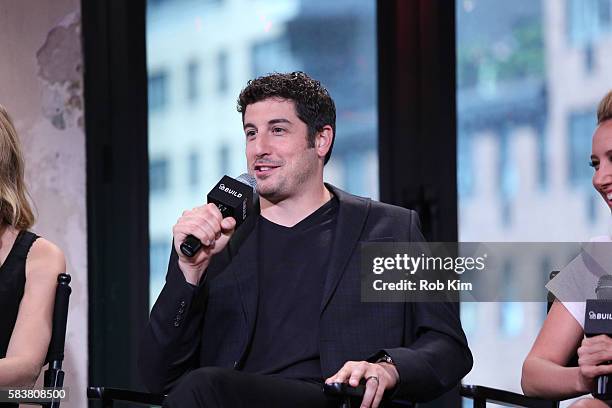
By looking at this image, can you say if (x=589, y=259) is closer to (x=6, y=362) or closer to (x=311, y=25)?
(x=6, y=362)

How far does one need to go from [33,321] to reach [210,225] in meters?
0.66

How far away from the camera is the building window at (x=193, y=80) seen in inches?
169

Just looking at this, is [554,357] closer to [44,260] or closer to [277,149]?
[277,149]

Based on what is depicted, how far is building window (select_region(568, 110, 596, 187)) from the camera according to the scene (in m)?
3.90

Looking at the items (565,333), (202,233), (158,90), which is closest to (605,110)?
(565,333)

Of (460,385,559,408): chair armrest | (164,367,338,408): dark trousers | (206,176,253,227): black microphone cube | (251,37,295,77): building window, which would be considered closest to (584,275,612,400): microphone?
(460,385,559,408): chair armrest

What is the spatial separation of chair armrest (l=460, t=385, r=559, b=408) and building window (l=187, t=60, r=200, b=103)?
197 cm

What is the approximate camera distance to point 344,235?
2.97m

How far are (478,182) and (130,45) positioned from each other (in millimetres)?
1459

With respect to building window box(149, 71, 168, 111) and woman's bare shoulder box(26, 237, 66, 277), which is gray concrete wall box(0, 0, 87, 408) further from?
woman's bare shoulder box(26, 237, 66, 277)

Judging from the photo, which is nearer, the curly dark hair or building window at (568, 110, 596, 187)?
the curly dark hair

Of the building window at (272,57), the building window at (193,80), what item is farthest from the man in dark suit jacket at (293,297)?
the building window at (193,80)

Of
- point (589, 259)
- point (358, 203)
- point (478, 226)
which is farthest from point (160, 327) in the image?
point (478, 226)

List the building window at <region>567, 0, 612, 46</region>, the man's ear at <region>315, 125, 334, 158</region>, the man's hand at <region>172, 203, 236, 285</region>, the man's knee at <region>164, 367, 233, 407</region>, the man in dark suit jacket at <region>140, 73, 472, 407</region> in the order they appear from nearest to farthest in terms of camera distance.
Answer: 1. the man's knee at <region>164, 367, 233, 407</region>
2. the man's hand at <region>172, 203, 236, 285</region>
3. the man in dark suit jacket at <region>140, 73, 472, 407</region>
4. the man's ear at <region>315, 125, 334, 158</region>
5. the building window at <region>567, 0, 612, 46</region>
